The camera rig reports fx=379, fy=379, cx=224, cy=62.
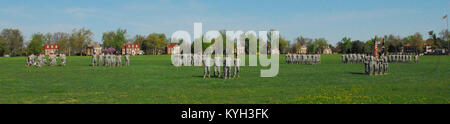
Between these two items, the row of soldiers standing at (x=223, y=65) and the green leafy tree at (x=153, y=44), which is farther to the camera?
the green leafy tree at (x=153, y=44)

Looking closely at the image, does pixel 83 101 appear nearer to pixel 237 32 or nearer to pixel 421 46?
pixel 237 32

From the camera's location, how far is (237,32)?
102375mm

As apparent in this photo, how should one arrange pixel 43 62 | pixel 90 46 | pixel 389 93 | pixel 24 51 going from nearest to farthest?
pixel 389 93 → pixel 43 62 → pixel 24 51 → pixel 90 46

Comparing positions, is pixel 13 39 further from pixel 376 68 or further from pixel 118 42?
pixel 376 68

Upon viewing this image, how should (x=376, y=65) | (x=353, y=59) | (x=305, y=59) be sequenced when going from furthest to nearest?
1. (x=353, y=59)
2. (x=305, y=59)
3. (x=376, y=65)

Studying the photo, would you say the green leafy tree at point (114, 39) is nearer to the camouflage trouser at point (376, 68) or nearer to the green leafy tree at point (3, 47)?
the green leafy tree at point (3, 47)

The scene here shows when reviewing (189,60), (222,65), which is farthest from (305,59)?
(222,65)

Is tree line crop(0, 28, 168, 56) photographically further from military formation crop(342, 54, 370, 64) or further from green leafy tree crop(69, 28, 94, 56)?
military formation crop(342, 54, 370, 64)

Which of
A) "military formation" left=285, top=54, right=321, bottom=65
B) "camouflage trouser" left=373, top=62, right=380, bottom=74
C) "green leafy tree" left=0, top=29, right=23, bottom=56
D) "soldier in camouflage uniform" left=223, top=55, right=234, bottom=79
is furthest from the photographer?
"green leafy tree" left=0, top=29, right=23, bottom=56

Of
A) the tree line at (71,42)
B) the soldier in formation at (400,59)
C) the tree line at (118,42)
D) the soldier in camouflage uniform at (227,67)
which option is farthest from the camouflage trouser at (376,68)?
the tree line at (71,42)

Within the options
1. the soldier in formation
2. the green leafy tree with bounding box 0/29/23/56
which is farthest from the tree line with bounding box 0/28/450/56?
the soldier in formation

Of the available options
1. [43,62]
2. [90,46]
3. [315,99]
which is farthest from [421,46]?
[315,99]
